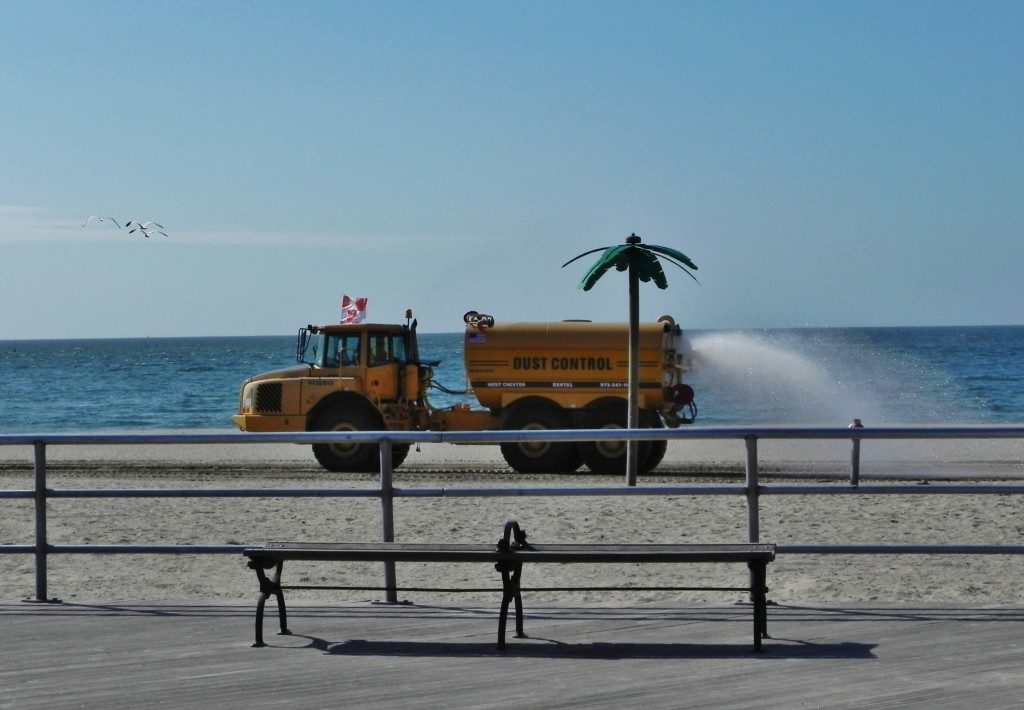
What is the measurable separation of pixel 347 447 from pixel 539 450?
116 inches

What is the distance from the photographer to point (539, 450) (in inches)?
810

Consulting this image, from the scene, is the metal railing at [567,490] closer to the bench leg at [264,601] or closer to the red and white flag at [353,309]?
the bench leg at [264,601]

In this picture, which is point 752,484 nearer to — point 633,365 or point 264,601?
A: point 264,601

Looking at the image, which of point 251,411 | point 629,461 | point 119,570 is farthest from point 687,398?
point 119,570

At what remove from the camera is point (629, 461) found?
15844 millimetres

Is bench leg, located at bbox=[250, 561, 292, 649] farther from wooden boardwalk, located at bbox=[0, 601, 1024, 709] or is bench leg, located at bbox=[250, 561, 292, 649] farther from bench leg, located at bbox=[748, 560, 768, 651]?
bench leg, located at bbox=[748, 560, 768, 651]

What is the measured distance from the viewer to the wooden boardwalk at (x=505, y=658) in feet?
18.4

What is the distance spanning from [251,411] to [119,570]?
32.9 feet

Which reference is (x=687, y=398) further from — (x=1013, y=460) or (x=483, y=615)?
(x=483, y=615)

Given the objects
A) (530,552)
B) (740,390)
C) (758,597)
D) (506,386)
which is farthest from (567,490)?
(740,390)

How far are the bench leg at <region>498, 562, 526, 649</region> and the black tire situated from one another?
13.7 metres

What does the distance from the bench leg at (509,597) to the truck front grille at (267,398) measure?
14.7 m

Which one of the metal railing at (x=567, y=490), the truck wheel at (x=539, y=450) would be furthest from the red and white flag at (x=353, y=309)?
the metal railing at (x=567, y=490)

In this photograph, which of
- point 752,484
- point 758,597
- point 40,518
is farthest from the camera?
point 40,518
